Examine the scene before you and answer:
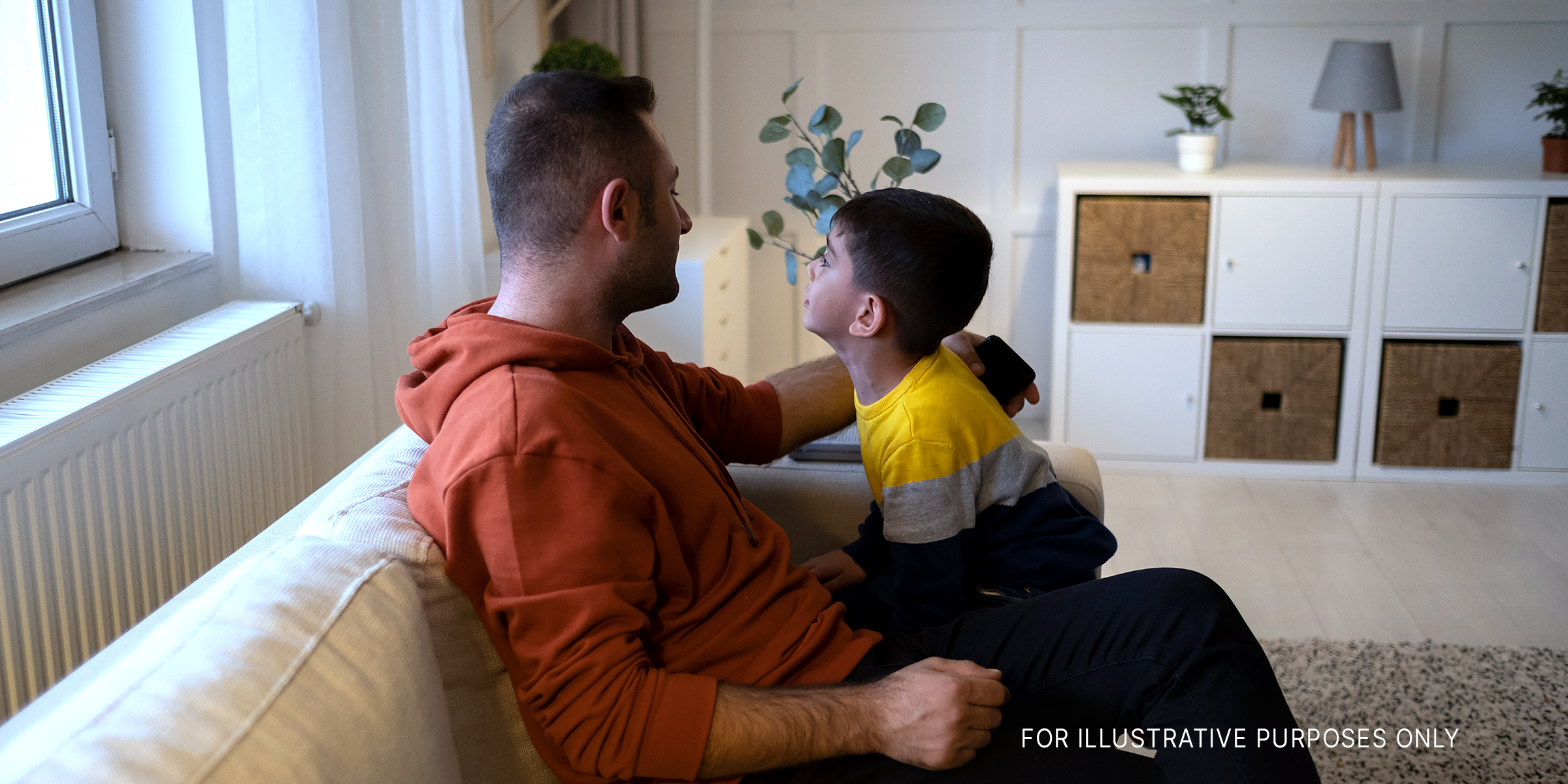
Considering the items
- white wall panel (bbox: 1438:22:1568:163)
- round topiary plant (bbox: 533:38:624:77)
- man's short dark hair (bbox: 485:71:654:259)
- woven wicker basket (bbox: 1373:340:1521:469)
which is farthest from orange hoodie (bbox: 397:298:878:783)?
white wall panel (bbox: 1438:22:1568:163)

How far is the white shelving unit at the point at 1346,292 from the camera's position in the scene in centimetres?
308

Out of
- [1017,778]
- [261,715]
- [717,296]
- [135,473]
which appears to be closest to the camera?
[261,715]

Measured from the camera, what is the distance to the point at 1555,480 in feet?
10.5

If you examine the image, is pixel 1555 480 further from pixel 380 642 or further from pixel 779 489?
pixel 380 642

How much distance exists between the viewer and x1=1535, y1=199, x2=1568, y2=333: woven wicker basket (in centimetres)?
303

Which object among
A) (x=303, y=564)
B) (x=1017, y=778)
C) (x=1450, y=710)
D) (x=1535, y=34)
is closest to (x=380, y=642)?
(x=303, y=564)

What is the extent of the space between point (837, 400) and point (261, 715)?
101 centimetres

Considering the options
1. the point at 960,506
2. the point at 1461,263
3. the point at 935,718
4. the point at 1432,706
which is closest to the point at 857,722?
the point at 935,718

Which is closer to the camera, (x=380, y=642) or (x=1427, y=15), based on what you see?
(x=380, y=642)

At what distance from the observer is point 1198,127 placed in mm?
3363

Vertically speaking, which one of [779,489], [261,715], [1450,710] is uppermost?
[261,715]

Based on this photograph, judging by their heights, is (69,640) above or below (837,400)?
below

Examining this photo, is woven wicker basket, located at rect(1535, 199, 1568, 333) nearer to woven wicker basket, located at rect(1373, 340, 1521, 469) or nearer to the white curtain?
woven wicker basket, located at rect(1373, 340, 1521, 469)

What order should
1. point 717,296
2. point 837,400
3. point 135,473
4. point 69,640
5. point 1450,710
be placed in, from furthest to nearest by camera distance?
point 717,296 → point 1450,710 → point 837,400 → point 135,473 → point 69,640
